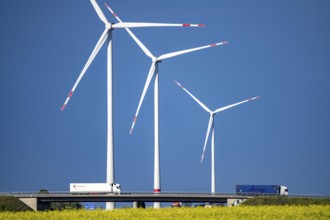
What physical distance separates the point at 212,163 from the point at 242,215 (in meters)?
112

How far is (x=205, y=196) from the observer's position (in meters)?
157

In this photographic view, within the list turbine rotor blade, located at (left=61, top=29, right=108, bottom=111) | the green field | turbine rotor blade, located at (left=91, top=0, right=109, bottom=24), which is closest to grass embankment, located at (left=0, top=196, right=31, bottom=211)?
turbine rotor blade, located at (left=61, top=29, right=108, bottom=111)

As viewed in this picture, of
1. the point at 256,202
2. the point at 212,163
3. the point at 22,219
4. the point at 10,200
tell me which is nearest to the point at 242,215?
the point at 22,219

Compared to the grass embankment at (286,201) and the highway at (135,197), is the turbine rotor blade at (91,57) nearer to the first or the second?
the highway at (135,197)

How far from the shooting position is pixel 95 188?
6900 inches

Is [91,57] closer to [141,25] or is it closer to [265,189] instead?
[141,25]

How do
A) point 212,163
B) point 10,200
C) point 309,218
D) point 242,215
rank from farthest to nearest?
point 212,163, point 10,200, point 242,215, point 309,218

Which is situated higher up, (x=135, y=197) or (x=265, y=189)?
(x=265, y=189)

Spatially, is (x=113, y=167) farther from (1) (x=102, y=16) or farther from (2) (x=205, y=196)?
(1) (x=102, y=16)

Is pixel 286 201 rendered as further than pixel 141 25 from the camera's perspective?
No

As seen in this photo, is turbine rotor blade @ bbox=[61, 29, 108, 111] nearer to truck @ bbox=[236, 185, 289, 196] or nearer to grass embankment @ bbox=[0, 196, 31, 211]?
grass embankment @ bbox=[0, 196, 31, 211]

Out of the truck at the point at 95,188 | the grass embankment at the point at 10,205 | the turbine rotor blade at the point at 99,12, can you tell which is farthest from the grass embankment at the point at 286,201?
the turbine rotor blade at the point at 99,12

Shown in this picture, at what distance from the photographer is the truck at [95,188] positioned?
156 metres

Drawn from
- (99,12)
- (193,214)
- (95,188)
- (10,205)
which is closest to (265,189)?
(95,188)
